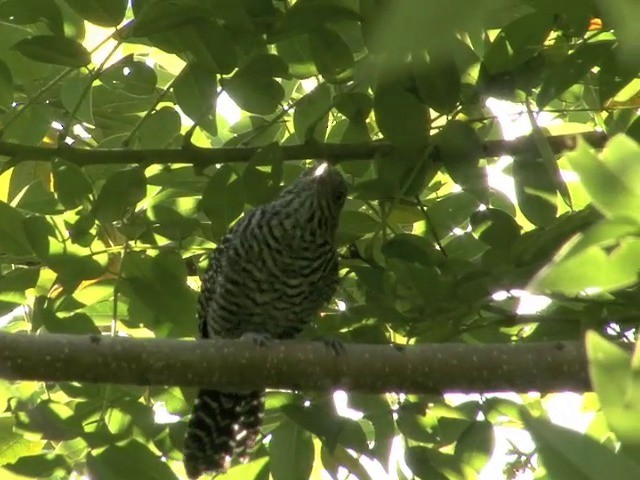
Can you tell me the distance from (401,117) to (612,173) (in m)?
1.71

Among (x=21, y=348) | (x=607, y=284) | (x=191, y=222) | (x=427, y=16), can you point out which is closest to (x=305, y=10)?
(x=191, y=222)

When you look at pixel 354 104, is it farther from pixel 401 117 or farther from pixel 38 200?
pixel 38 200

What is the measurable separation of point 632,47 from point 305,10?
1.59m

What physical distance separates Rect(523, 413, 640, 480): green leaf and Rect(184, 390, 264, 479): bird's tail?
2.33 m

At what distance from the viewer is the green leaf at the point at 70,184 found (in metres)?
2.33

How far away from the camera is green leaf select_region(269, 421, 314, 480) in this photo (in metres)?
2.52

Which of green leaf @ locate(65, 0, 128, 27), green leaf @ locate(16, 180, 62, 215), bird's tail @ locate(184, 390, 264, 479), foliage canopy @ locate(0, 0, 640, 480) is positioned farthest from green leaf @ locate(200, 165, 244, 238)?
Answer: bird's tail @ locate(184, 390, 264, 479)

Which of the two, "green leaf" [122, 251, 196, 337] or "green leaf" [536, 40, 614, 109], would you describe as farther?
"green leaf" [122, 251, 196, 337]

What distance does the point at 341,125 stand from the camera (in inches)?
111

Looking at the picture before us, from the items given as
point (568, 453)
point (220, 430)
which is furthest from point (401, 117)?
point (568, 453)

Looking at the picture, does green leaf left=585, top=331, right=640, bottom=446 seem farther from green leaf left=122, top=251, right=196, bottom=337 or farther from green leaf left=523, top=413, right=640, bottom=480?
green leaf left=122, top=251, right=196, bottom=337

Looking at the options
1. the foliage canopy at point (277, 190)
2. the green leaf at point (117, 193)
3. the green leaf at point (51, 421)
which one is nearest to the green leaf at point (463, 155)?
the foliage canopy at point (277, 190)

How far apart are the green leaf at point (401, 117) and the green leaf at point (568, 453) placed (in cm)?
177

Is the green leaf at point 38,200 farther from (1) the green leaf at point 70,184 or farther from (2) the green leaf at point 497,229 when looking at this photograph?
(2) the green leaf at point 497,229
